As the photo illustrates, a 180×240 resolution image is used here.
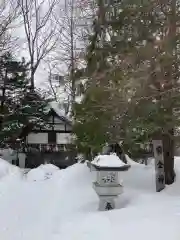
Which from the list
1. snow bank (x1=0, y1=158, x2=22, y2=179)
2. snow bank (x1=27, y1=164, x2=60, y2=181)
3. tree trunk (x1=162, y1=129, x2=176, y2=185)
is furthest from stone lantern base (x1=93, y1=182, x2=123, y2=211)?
snow bank (x1=0, y1=158, x2=22, y2=179)

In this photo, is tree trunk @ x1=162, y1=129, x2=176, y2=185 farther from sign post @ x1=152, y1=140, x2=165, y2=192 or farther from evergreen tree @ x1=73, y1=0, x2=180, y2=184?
sign post @ x1=152, y1=140, x2=165, y2=192

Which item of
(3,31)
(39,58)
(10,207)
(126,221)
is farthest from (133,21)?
(39,58)

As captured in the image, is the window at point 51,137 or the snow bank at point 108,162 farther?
the window at point 51,137

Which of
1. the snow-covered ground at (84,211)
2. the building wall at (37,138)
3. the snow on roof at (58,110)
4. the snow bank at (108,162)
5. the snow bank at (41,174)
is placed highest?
the snow on roof at (58,110)

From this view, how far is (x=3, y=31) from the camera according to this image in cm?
2597

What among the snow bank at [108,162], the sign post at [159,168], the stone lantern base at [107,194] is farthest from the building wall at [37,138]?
the stone lantern base at [107,194]

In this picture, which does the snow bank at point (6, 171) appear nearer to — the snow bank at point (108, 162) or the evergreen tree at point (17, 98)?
the evergreen tree at point (17, 98)

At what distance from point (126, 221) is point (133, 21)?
407 centimetres

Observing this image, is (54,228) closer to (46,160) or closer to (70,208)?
(70,208)

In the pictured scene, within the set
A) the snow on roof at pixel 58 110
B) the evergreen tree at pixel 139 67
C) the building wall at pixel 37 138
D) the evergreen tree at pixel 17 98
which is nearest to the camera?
the evergreen tree at pixel 139 67

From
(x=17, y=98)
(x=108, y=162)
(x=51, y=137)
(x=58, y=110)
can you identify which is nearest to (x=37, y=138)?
(x=51, y=137)

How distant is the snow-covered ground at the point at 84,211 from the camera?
6788 mm

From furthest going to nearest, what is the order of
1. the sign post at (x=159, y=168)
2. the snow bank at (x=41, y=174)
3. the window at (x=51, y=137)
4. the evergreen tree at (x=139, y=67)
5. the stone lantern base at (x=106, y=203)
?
the window at (x=51, y=137) < the snow bank at (x=41, y=174) < the sign post at (x=159, y=168) < the stone lantern base at (x=106, y=203) < the evergreen tree at (x=139, y=67)

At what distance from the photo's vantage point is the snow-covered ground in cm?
679
